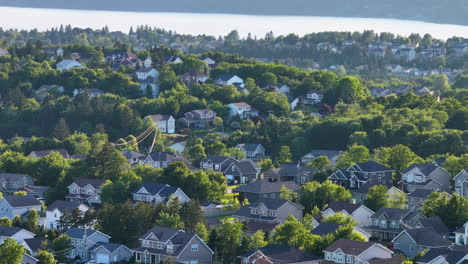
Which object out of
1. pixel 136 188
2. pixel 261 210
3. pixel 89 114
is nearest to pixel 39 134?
pixel 89 114

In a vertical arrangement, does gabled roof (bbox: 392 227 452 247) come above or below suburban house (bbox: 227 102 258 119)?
below

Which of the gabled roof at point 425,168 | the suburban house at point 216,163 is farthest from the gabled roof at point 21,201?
the gabled roof at point 425,168

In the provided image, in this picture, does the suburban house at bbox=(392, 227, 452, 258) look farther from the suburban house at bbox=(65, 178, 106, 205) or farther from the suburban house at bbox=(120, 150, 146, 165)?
the suburban house at bbox=(120, 150, 146, 165)

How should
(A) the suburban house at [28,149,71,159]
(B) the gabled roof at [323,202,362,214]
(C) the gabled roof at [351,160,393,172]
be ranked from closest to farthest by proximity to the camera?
(B) the gabled roof at [323,202,362,214], (C) the gabled roof at [351,160,393,172], (A) the suburban house at [28,149,71,159]

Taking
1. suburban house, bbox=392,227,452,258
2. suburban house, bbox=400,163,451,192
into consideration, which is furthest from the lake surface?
suburban house, bbox=392,227,452,258

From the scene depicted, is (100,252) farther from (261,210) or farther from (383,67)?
(383,67)

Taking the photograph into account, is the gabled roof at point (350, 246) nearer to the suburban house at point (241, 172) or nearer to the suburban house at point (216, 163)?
the suburban house at point (241, 172)

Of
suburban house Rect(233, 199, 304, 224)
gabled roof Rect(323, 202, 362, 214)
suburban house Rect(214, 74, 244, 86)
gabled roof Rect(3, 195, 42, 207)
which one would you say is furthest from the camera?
suburban house Rect(214, 74, 244, 86)
